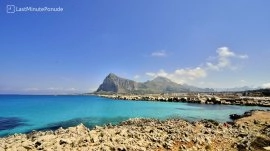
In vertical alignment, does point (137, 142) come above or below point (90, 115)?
above

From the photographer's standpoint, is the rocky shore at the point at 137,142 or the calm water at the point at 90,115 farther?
the calm water at the point at 90,115

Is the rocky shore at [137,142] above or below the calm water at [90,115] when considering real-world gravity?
above

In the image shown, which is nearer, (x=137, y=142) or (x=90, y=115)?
(x=137, y=142)

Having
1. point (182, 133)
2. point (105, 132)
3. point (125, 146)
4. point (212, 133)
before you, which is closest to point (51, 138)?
point (105, 132)

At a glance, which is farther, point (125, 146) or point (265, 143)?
point (265, 143)

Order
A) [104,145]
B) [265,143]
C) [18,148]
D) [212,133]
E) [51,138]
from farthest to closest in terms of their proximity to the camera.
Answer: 1. [212,133]
2. [265,143]
3. [51,138]
4. [104,145]
5. [18,148]

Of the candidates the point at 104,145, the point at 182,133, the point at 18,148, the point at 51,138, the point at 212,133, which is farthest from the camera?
the point at 212,133

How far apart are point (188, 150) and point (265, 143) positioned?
24.1 feet

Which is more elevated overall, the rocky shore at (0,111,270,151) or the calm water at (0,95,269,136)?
the rocky shore at (0,111,270,151)

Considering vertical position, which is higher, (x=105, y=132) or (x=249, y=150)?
(x=105, y=132)

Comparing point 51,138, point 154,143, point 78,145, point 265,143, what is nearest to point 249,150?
point 265,143

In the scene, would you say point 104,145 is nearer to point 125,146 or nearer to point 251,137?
point 125,146

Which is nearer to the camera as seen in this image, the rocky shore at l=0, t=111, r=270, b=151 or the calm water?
the rocky shore at l=0, t=111, r=270, b=151

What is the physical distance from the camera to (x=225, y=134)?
27641 millimetres
